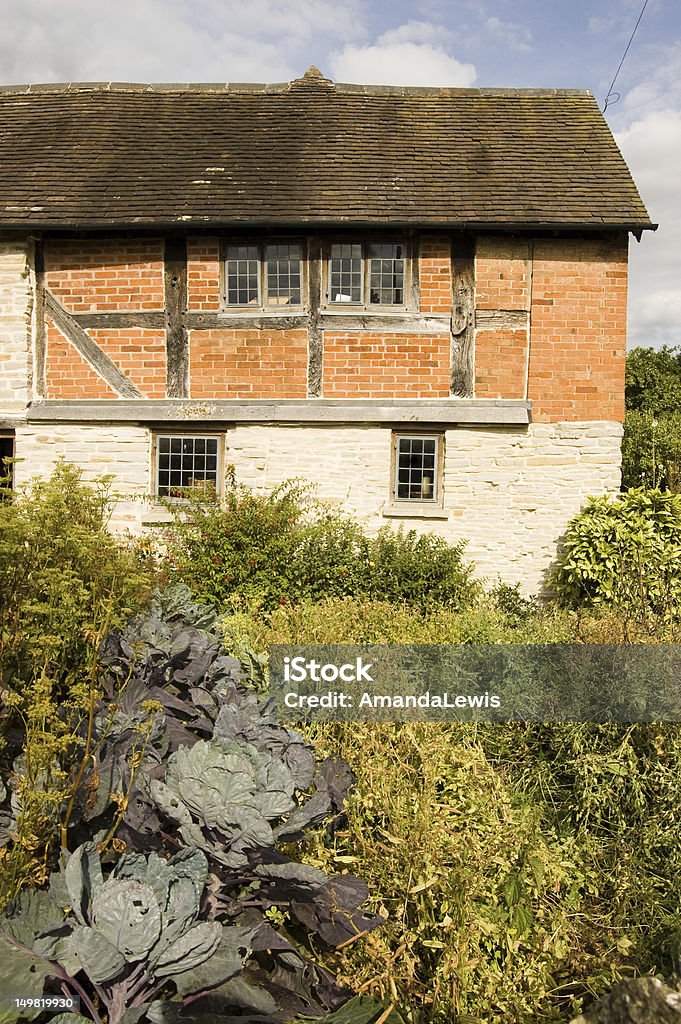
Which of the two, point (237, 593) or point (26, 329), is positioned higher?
point (26, 329)

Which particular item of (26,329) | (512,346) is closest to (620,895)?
(512,346)

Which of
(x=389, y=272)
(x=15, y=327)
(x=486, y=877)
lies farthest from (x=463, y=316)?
(x=486, y=877)

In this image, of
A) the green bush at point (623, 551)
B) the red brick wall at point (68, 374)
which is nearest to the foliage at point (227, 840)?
the green bush at point (623, 551)

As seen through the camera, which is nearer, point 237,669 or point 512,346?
point 237,669

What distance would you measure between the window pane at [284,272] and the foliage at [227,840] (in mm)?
6838

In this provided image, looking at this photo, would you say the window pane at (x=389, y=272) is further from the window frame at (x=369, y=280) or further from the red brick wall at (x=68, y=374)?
the red brick wall at (x=68, y=374)

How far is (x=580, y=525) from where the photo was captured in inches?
325

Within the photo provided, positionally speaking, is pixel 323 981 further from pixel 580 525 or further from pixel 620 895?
pixel 580 525

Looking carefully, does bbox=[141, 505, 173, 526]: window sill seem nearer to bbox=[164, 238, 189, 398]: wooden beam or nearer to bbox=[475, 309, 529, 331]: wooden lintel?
bbox=[164, 238, 189, 398]: wooden beam

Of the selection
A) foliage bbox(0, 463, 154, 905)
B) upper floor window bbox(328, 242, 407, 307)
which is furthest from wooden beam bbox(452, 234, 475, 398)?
foliage bbox(0, 463, 154, 905)

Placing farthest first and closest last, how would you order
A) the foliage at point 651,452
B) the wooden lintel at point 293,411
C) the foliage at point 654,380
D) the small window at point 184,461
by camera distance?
the foliage at point 654,380 → the foliage at point 651,452 → the small window at point 184,461 → the wooden lintel at point 293,411

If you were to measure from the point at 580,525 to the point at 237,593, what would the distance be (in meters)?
4.19

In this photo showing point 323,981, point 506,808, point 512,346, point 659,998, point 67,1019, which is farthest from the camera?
point 512,346

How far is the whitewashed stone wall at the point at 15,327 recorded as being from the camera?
29.7ft
